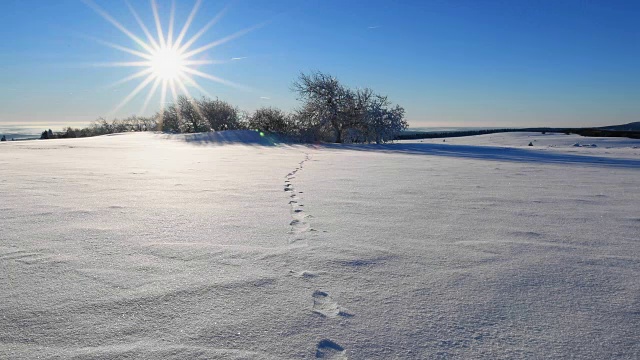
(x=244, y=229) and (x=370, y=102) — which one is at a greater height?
(x=370, y=102)

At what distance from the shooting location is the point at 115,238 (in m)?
2.04

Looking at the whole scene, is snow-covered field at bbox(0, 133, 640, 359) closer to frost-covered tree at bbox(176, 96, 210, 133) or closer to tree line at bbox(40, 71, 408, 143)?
tree line at bbox(40, 71, 408, 143)

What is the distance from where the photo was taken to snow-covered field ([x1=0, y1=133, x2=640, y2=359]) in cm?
111

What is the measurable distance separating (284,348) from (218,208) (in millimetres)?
1992

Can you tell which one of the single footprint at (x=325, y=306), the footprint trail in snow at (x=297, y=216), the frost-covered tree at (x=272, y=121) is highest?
the frost-covered tree at (x=272, y=121)

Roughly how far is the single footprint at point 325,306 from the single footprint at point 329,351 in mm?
162

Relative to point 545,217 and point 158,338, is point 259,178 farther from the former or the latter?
point 158,338

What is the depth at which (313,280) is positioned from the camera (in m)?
1.55

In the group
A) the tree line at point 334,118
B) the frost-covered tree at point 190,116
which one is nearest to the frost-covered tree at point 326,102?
the tree line at point 334,118

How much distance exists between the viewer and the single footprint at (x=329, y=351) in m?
1.06

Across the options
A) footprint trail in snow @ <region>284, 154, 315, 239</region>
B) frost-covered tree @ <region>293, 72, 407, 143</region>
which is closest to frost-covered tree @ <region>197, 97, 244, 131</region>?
frost-covered tree @ <region>293, 72, 407, 143</region>

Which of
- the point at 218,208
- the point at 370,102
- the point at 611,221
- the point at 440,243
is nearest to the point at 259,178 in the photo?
the point at 218,208

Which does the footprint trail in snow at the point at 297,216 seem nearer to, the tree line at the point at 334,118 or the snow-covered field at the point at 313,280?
the snow-covered field at the point at 313,280

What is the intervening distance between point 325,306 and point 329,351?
0.86 feet
